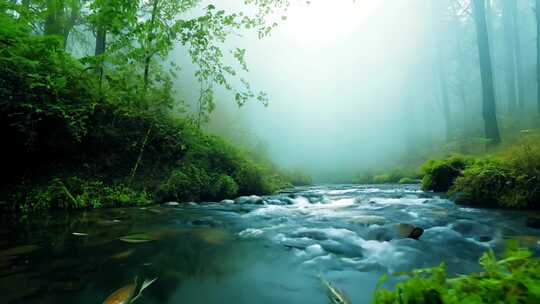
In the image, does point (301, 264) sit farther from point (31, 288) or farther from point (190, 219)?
point (190, 219)

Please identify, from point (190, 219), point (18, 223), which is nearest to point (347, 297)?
point (190, 219)

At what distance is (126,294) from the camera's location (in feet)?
6.23

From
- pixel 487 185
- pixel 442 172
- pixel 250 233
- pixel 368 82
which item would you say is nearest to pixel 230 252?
pixel 250 233

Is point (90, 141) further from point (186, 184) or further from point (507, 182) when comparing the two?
point (507, 182)

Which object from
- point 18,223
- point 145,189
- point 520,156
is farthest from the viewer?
point 145,189

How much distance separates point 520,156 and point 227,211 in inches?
228

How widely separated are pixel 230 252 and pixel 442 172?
7827 mm

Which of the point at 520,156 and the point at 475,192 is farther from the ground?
the point at 520,156

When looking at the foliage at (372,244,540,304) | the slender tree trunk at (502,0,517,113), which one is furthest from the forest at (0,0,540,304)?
the slender tree trunk at (502,0,517,113)

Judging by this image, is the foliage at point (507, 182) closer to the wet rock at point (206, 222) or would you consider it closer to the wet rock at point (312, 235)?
the wet rock at point (312, 235)

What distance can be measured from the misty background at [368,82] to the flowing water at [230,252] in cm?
2214

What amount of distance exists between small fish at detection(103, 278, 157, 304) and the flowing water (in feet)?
0.17

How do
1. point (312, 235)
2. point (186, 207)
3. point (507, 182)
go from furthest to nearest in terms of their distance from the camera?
point (186, 207) < point (507, 182) < point (312, 235)

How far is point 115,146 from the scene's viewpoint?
23.3ft
